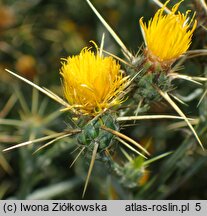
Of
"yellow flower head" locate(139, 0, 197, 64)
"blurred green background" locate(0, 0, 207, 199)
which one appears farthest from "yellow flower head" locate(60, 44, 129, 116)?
"blurred green background" locate(0, 0, 207, 199)

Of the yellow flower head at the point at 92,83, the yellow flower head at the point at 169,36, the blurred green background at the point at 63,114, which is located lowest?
the yellow flower head at the point at 92,83

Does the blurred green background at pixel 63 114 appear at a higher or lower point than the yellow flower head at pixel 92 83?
higher

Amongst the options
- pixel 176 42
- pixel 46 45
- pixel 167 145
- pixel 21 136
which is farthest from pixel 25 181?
pixel 46 45

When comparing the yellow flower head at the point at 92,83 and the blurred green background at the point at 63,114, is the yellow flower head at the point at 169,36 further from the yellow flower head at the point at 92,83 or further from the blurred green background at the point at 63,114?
the blurred green background at the point at 63,114

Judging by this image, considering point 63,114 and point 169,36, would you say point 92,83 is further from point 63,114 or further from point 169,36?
point 63,114

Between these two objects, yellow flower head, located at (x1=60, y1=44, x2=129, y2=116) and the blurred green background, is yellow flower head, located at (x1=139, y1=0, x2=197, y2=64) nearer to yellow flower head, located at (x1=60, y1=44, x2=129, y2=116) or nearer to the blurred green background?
yellow flower head, located at (x1=60, y1=44, x2=129, y2=116)

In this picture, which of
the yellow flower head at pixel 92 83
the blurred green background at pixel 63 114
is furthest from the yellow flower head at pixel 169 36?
the blurred green background at pixel 63 114

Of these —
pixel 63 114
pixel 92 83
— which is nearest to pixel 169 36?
pixel 92 83
